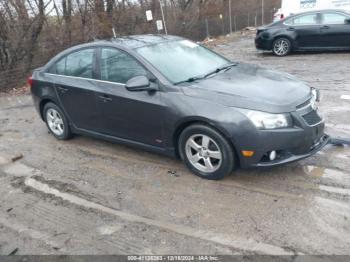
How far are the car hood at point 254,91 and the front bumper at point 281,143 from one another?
0.22 meters

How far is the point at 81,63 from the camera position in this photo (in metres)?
5.95

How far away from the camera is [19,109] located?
9359 millimetres

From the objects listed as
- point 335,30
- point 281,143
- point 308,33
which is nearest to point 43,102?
point 281,143

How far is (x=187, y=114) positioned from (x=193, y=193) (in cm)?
89

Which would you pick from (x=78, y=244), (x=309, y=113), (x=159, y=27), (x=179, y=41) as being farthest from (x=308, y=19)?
(x=78, y=244)

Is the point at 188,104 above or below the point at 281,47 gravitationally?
above

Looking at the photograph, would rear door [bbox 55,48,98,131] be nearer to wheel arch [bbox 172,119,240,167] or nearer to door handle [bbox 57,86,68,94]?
door handle [bbox 57,86,68,94]

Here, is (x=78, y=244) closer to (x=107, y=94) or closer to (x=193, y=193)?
(x=193, y=193)

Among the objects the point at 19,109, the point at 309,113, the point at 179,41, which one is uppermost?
the point at 179,41

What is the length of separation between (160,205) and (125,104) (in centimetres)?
148

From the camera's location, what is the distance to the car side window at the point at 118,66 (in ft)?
16.9

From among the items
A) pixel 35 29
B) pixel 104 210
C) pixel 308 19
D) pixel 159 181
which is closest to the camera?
pixel 104 210

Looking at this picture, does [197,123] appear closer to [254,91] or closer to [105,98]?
[254,91]

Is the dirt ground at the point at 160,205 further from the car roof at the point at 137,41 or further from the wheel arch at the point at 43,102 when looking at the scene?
the car roof at the point at 137,41
